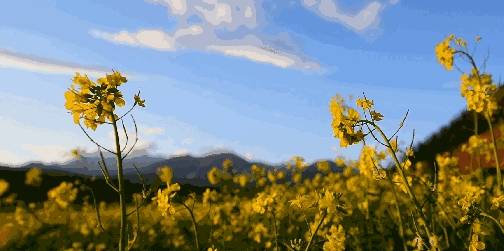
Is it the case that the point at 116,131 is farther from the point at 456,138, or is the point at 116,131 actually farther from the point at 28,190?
the point at 456,138

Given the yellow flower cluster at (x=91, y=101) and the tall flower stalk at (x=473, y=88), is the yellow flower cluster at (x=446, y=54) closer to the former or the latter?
the tall flower stalk at (x=473, y=88)

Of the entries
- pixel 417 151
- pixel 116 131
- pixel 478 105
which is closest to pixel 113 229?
pixel 478 105

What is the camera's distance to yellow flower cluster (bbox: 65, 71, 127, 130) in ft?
10.2

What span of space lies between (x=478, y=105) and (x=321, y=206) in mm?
2111

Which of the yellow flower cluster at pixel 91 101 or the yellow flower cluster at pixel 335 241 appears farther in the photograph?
the yellow flower cluster at pixel 335 241

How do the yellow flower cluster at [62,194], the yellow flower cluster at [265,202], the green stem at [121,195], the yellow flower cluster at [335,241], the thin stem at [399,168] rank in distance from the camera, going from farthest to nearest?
the yellow flower cluster at [62,194] < the yellow flower cluster at [265,202] < the yellow flower cluster at [335,241] < the green stem at [121,195] < the thin stem at [399,168]

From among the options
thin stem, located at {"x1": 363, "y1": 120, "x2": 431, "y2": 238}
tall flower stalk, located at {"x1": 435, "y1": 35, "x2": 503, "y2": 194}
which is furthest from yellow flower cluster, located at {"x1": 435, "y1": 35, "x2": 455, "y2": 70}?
thin stem, located at {"x1": 363, "y1": 120, "x2": 431, "y2": 238}

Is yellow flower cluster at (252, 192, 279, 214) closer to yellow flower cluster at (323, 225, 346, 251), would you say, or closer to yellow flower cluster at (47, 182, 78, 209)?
yellow flower cluster at (323, 225, 346, 251)

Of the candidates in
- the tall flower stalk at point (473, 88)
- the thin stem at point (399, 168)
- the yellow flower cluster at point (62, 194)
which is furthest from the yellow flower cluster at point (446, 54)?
the yellow flower cluster at point (62, 194)

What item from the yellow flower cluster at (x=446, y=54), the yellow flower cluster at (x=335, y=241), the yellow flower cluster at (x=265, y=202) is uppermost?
the yellow flower cluster at (x=446, y=54)

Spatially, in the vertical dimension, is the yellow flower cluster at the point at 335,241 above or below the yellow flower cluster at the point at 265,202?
below

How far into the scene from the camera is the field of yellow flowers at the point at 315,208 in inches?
122

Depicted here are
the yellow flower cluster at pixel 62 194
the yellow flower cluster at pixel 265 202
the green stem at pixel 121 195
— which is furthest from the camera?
the yellow flower cluster at pixel 62 194

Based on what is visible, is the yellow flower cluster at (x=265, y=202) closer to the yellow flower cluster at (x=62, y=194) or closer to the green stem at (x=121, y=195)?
the green stem at (x=121, y=195)
